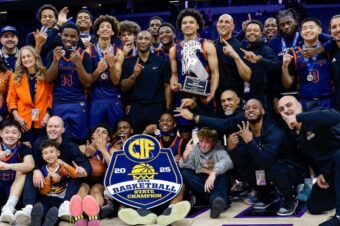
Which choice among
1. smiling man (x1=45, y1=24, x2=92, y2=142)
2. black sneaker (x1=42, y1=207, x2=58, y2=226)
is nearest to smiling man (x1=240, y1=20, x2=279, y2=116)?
smiling man (x1=45, y1=24, x2=92, y2=142)

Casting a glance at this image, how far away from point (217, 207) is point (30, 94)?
8.72ft

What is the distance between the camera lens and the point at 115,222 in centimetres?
545

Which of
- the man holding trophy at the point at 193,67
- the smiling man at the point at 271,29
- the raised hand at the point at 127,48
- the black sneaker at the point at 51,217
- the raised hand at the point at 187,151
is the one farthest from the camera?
the smiling man at the point at 271,29

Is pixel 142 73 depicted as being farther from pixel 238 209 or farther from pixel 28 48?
pixel 238 209

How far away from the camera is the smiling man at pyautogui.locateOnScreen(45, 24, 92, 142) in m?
6.30

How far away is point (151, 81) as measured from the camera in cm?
650

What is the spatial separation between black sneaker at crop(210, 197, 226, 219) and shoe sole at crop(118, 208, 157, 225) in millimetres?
571

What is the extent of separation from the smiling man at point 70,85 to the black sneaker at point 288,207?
96.7 inches

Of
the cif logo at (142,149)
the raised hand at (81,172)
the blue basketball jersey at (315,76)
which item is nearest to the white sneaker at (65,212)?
the raised hand at (81,172)

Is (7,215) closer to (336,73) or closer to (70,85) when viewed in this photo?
(70,85)

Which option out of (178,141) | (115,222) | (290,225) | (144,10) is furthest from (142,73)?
(144,10)

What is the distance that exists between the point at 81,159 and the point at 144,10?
18.1 meters

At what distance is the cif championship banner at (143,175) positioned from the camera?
5.50 metres

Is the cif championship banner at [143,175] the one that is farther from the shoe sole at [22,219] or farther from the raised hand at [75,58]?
the raised hand at [75,58]
